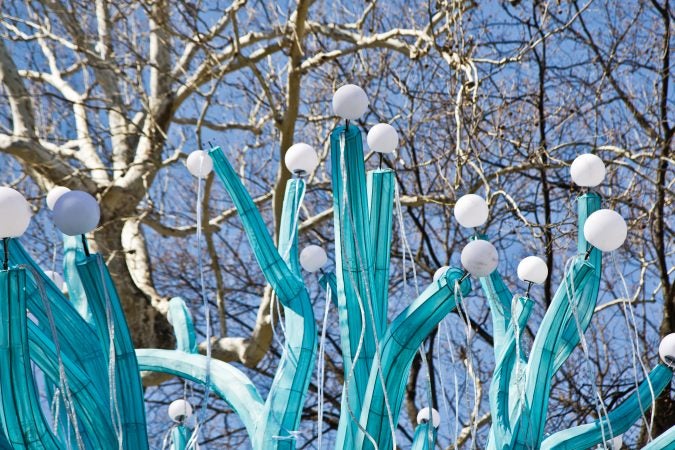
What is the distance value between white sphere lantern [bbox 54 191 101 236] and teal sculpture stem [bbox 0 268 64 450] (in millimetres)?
148

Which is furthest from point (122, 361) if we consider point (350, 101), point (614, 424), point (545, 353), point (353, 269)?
point (614, 424)

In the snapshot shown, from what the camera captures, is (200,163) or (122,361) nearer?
(122,361)

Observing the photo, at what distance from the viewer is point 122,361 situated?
260 cm

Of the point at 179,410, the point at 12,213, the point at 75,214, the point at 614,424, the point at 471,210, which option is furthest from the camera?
the point at 179,410

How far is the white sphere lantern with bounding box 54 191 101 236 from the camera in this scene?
2301 millimetres

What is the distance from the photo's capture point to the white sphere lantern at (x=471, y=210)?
8.89ft

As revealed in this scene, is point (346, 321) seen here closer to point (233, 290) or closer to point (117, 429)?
point (117, 429)

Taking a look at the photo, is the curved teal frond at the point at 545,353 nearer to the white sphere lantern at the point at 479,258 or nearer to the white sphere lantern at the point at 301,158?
the white sphere lantern at the point at 479,258

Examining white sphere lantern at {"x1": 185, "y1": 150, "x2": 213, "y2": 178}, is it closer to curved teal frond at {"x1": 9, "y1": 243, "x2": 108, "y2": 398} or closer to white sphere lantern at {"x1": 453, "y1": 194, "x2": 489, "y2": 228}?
curved teal frond at {"x1": 9, "y1": 243, "x2": 108, "y2": 398}

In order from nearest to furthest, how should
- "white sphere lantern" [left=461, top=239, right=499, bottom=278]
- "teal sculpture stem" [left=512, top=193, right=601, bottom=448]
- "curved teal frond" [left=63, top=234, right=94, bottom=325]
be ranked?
"white sphere lantern" [left=461, top=239, right=499, bottom=278]
"teal sculpture stem" [left=512, top=193, right=601, bottom=448]
"curved teal frond" [left=63, top=234, right=94, bottom=325]

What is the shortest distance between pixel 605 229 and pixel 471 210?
0.35 metres

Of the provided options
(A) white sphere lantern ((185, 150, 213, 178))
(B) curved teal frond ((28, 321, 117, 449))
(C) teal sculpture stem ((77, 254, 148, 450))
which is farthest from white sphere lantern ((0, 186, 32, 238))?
(A) white sphere lantern ((185, 150, 213, 178))

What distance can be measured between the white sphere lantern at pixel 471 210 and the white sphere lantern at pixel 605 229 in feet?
0.90

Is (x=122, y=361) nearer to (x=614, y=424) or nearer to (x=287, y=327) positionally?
(x=287, y=327)
